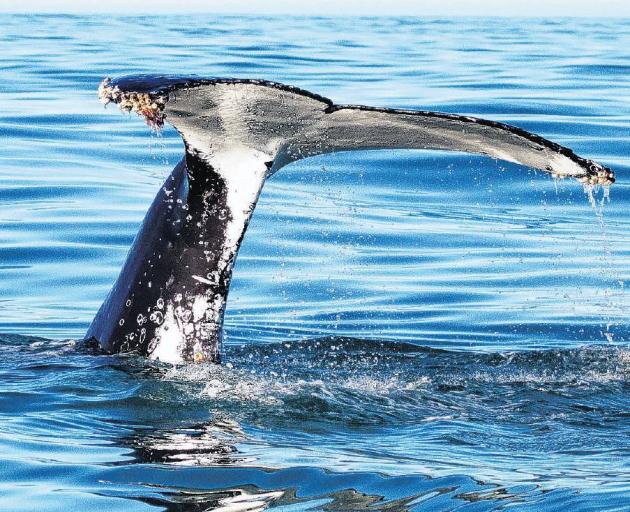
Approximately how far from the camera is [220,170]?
231 inches

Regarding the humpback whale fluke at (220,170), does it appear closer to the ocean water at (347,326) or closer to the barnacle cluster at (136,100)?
the barnacle cluster at (136,100)

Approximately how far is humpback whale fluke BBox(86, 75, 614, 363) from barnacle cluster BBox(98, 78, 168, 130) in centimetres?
8

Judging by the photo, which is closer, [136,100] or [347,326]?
[136,100]

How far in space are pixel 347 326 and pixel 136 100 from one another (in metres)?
4.37

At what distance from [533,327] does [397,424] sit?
11.7 ft

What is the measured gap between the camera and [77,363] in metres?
6.33

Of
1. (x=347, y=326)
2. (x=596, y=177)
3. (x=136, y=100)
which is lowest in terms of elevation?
(x=347, y=326)

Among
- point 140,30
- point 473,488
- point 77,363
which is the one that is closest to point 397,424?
point 473,488

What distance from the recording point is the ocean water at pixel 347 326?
16.5 ft

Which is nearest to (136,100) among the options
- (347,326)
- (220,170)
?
(220,170)

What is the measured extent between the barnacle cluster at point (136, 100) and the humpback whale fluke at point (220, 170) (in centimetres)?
8

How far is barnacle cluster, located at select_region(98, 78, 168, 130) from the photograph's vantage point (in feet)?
16.6

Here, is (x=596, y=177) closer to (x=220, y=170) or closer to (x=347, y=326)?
(x=220, y=170)

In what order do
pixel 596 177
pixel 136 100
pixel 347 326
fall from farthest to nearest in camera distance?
pixel 347 326 → pixel 596 177 → pixel 136 100
